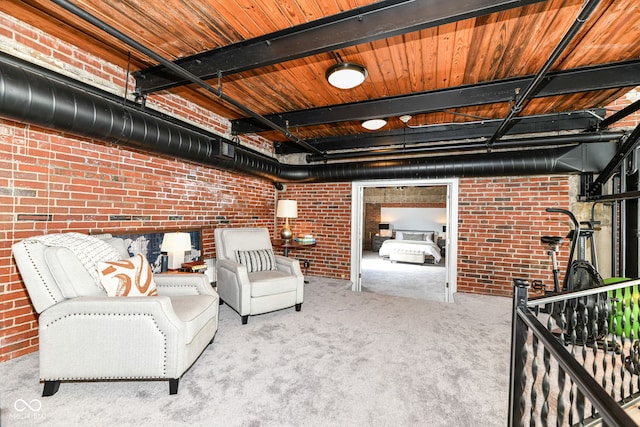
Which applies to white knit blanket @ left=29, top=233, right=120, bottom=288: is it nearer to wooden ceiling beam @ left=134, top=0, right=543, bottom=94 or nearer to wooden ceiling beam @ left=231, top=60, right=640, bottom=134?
wooden ceiling beam @ left=134, top=0, right=543, bottom=94

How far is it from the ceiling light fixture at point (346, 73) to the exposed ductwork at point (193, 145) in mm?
1576

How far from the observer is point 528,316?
1.30 m

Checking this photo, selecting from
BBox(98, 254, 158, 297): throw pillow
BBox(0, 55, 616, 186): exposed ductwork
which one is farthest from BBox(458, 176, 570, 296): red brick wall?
BBox(98, 254, 158, 297): throw pillow

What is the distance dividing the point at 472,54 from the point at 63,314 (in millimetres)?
3579

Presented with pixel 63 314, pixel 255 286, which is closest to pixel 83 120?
pixel 63 314

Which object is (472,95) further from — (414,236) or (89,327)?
(414,236)

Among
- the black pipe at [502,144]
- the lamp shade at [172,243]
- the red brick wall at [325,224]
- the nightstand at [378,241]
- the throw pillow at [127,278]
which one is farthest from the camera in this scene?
the nightstand at [378,241]

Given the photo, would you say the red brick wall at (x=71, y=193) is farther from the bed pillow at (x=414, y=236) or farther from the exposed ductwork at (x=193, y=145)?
the bed pillow at (x=414, y=236)

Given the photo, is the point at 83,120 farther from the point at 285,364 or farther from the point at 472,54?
the point at 472,54

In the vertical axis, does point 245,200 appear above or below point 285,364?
above

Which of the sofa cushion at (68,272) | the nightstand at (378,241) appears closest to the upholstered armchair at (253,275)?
the sofa cushion at (68,272)

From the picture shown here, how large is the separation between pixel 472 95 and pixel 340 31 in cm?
171

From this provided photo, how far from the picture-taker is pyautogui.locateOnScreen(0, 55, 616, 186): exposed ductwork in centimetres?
186

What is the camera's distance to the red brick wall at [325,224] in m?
5.16
